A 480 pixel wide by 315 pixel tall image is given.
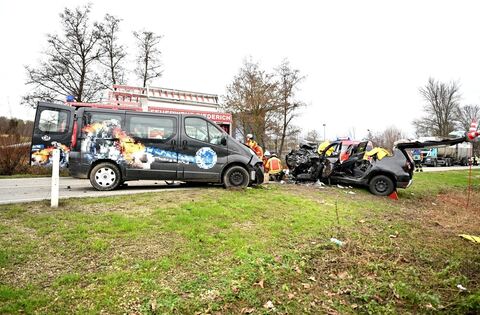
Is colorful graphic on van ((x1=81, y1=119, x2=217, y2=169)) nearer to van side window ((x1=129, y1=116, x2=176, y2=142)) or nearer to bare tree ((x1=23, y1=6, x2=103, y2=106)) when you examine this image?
van side window ((x1=129, y1=116, x2=176, y2=142))

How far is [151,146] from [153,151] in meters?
0.14

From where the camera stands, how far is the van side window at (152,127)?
778cm

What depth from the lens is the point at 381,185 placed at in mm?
10367

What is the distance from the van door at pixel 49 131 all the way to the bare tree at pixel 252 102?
19.3m

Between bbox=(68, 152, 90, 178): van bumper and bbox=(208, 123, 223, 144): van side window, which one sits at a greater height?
bbox=(208, 123, 223, 144): van side window

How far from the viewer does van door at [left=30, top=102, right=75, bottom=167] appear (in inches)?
385

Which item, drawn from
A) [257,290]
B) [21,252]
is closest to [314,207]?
[257,290]

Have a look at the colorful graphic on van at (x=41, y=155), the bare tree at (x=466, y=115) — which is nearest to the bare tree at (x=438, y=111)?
the bare tree at (x=466, y=115)

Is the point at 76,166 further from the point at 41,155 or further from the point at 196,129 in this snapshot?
the point at 41,155

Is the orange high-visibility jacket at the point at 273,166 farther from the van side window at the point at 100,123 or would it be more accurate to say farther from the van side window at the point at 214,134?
the van side window at the point at 100,123

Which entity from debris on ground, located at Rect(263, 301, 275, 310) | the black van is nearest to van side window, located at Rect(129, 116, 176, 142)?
the black van

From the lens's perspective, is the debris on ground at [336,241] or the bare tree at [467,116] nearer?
the debris on ground at [336,241]

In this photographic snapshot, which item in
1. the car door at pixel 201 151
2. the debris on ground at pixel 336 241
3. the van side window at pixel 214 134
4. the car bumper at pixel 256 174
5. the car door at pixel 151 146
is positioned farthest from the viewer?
the car bumper at pixel 256 174

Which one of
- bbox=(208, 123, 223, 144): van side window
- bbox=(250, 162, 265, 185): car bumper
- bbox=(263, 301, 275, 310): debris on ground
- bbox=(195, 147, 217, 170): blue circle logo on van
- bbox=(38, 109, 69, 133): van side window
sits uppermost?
bbox=(38, 109, 69, 133): van side window
